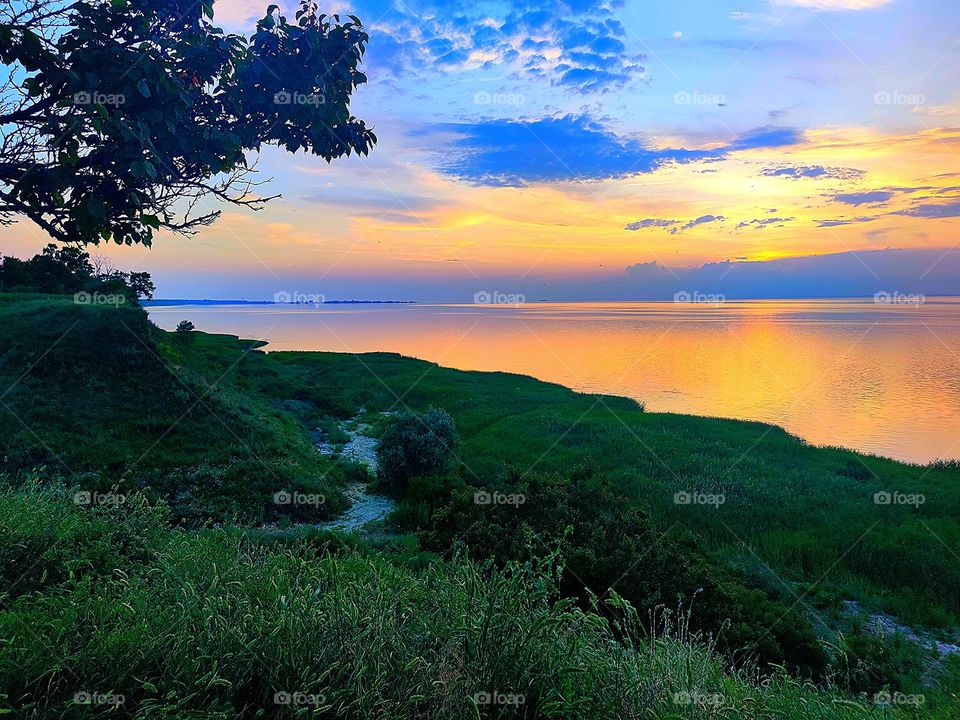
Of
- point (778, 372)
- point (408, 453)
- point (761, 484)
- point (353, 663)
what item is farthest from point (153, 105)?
point (778, 372)

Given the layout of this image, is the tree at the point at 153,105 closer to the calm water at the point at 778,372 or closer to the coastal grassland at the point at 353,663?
the coastal grassland at the point at 353,663

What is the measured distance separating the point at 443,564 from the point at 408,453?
29.9 ft

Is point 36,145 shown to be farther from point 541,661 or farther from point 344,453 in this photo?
point 344,453

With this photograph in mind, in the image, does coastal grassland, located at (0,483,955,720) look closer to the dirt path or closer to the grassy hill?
the grassy hill

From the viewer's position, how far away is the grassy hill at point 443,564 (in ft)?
13.6

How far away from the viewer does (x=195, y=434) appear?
16688 mm

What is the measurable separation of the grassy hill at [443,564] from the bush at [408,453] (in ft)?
2.93

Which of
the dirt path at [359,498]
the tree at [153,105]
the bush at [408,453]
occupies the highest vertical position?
the tree at [153,105]

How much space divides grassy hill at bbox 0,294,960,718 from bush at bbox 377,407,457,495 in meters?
0.89

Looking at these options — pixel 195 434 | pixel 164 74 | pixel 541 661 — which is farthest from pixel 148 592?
pixel 195 434

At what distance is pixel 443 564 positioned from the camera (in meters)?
7.32

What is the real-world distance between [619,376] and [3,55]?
1532 inches

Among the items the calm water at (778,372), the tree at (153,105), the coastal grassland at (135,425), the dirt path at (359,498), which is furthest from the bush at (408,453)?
the calm water at (778,372)

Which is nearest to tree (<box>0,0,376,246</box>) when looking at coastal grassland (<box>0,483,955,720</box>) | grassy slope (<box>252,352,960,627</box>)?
coastal grassland (<box>0,483,955,720</box>)
